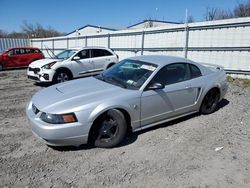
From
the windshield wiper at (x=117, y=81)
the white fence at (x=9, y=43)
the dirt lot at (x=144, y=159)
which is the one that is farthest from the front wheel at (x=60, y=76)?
the white fence at (x=9, y=43)

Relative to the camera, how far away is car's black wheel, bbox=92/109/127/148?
153 inches

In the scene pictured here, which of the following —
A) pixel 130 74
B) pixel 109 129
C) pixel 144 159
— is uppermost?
pixel 130 74

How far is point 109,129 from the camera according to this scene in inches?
155

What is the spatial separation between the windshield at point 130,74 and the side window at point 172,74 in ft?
0.58

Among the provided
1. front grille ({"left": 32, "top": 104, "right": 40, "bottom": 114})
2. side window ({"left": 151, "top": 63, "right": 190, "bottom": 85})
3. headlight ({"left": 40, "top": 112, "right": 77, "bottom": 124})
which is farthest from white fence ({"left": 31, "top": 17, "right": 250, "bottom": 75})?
front grille ({"left": 32, "top": 104, "right": 40, "bottom": 114})

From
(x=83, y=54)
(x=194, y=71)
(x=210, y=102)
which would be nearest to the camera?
(x=194, y=71)

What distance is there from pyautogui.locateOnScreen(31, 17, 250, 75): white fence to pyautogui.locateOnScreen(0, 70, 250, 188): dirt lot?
4.47m

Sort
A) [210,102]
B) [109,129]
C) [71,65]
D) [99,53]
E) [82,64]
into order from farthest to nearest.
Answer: [99,53], [82,64], [71,65], [210,102], [109,129]

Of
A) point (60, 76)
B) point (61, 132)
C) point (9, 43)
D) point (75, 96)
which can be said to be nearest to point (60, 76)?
point (60, 76)

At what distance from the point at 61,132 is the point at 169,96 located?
7.08 ft

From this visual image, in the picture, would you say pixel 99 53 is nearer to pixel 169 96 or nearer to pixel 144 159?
pixel 169 96

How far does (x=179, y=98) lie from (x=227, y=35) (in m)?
5.58

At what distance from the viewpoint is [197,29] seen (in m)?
10.0

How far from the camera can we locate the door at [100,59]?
1018 cm
